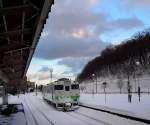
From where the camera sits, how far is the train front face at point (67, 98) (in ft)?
141

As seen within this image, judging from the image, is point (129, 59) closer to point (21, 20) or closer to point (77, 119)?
point (77, 119)

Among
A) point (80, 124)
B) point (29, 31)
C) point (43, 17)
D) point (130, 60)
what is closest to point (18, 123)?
point (80, 124)

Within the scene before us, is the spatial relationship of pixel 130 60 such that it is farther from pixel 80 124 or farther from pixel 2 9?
pixel 2 9

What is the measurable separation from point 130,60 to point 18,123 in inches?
4550

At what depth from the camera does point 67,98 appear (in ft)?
143

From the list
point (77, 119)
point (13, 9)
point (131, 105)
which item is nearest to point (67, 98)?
point (131, 105)

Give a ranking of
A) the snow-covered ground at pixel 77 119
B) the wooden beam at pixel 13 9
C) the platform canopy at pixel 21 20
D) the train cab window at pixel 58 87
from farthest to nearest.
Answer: the train cab window at pixel 58 87 < the snow-covered ground at pixel 77 119 < the platform canopy at pixel 21 20 < the wooden beam at pixel 13 9

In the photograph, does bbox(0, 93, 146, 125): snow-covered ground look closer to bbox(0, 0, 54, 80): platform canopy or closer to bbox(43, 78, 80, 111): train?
bbox(43, 78, 80, 111): train

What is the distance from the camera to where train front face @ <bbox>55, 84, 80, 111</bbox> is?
4288 centimetres

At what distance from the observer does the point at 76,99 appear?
4378cm

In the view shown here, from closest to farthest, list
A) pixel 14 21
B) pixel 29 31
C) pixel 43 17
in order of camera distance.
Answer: pixel 43 17, pixel 14 21, pixel 29 31

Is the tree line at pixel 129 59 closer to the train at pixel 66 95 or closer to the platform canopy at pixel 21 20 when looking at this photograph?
the train at pixel 66 95

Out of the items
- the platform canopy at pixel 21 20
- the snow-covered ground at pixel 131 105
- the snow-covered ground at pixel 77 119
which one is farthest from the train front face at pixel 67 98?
the platform canopy at pixel 21 20

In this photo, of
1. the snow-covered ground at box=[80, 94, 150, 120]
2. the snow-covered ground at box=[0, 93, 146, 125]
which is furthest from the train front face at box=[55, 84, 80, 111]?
the snow-covered ground at box=[0, 93, 146, 125]
